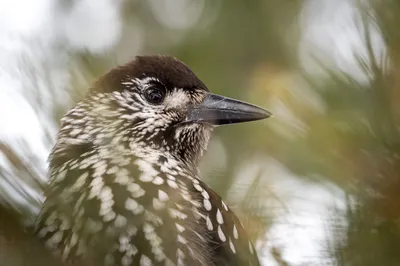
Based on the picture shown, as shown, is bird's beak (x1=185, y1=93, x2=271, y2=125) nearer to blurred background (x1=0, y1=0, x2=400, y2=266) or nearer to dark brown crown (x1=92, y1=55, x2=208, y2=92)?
dark brown crown (x1=92, y1=55, x2=208, y2=92)

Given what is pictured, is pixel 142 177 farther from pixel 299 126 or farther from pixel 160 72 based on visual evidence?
pixel 299 126

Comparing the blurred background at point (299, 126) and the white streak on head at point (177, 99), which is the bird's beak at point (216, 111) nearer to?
the white streak on head at point (177, 99)

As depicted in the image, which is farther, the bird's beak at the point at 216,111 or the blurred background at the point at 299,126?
the bird's beak at the point at 216,111

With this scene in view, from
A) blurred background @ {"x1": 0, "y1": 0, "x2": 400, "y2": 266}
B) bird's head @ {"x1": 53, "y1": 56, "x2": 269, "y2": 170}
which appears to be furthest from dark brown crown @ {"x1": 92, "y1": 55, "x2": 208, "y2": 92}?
blurred background @ {"x1": 0, "y1": 0, "x2": 400, "y2": 266}

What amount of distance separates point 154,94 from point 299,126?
3.60 feet

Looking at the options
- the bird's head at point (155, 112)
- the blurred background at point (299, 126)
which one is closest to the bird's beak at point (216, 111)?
the bird's head at point (155, 112)

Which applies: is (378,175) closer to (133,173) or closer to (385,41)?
(385,41)

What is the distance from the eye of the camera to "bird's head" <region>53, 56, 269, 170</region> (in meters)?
2.04

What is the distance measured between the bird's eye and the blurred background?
Answer: 46cm

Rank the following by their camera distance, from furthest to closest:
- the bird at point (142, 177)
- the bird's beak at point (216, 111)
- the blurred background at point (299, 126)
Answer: the bird's beak at point (216, 111)
the bird at point (142, 177)
the blurred background at point (299, 126)

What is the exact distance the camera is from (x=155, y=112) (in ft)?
6.84

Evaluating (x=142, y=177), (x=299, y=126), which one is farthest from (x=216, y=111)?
(x=299, y=126)

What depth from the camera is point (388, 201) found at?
0.96m

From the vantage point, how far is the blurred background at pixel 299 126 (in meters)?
0.94
